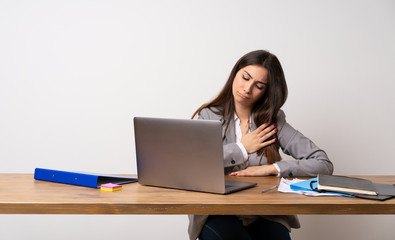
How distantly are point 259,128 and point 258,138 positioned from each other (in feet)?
0.19

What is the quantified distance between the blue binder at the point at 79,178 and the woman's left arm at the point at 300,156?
2.31 feet

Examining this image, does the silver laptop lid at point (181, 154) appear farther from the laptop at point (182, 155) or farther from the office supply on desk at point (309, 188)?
the office supply on desk at point (309, 188)

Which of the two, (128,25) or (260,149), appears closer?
(260,149)

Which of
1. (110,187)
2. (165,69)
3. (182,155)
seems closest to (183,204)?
(182,155)

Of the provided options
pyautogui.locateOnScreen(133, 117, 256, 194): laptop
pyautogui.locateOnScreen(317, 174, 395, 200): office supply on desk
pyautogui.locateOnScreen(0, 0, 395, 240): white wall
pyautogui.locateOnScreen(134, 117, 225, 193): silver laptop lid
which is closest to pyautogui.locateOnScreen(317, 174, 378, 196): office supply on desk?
pyautogui.locateOnScreen(317, 174, 395, 200): office supply on desk

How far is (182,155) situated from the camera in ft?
4.99

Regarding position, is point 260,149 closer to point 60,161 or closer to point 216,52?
point 216,52

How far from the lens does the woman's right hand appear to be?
7.04ft

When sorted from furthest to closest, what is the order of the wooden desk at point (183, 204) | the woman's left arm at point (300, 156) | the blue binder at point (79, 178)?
the woman's left arm at point (300, 156) < the blue binder at point (79, 178) < the wooden desk at point (183, 204)

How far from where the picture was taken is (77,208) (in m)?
1.35

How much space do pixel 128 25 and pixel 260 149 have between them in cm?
149

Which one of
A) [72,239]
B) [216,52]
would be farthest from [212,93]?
[72,239]

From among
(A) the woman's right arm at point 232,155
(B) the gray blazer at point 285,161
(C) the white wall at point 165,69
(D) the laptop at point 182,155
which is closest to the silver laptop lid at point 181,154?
(D) the laptop at point 182,155

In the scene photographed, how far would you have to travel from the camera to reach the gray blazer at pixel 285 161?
181 cm
